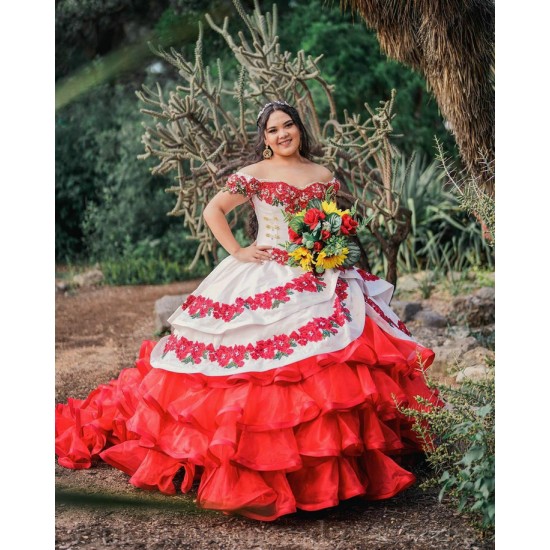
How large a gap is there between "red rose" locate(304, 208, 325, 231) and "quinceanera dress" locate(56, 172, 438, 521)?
0.15 meters

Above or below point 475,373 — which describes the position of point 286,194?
above

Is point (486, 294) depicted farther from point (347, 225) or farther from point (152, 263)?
point (152, 263)

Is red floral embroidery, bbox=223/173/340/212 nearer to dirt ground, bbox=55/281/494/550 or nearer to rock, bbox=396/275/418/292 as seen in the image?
dirt ground, bbox=55/281/494/550

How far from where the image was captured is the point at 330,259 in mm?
2875

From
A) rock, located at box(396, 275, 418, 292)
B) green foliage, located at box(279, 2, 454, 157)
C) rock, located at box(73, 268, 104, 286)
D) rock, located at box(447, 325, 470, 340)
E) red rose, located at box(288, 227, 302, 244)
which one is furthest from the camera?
green foliage, located at box(279, 2, 454, 157)

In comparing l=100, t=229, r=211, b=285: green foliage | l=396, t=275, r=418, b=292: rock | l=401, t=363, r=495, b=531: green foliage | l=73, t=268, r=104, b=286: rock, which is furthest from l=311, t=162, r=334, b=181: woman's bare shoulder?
l=73, t=268, r=104, b=286: rock

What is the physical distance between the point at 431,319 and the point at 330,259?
2612 millimetres

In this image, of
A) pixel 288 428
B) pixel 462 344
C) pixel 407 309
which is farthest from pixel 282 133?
pixel 407 309

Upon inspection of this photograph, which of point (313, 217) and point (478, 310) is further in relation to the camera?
point (478, 310)

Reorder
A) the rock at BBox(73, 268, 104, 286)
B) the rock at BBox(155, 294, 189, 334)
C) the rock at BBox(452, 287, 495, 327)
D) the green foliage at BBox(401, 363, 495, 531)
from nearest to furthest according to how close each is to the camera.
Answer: the green foliage at BBox(401, 363, 495, 531), the rock at BBox(452, 287, 495, 327), the rock at BBox(155, 294, 189, 334), the rock at BBox(73, 268, 104, 286)

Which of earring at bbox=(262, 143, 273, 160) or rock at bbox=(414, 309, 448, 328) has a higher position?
earring at bbox=(262, 143, 273, 160)

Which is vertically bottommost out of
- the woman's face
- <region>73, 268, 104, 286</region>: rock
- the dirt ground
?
the dirt ground

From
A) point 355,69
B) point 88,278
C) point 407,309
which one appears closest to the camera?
point 407,309

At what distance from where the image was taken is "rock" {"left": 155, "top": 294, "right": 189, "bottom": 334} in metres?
5.58
